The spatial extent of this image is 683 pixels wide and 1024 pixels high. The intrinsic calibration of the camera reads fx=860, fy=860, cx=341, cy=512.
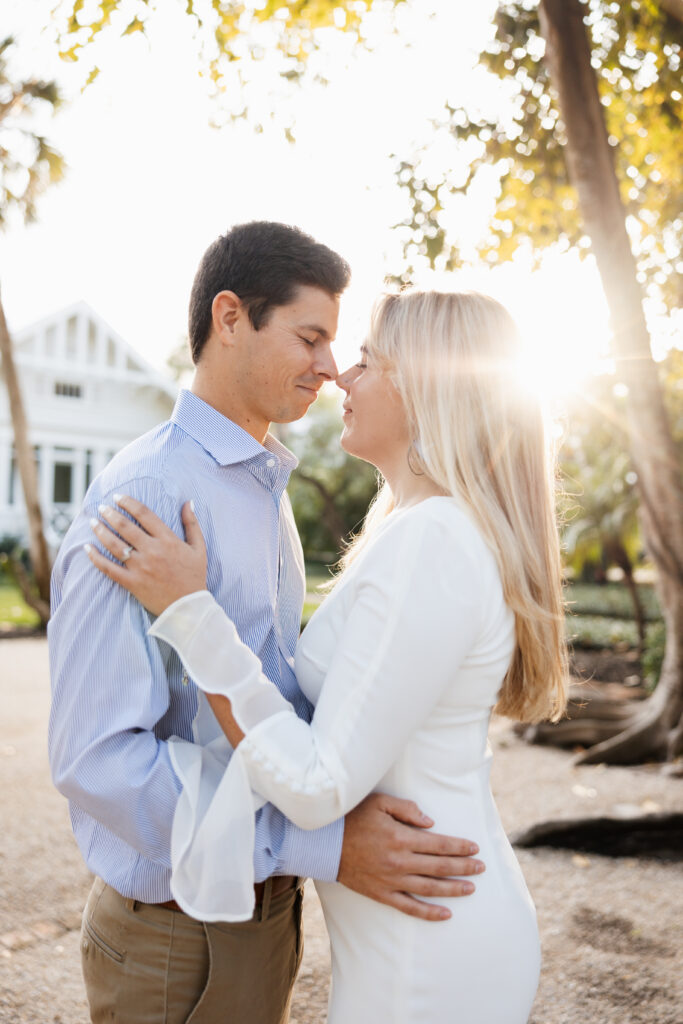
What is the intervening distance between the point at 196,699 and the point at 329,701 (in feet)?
1.21

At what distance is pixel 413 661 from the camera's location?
165 cm

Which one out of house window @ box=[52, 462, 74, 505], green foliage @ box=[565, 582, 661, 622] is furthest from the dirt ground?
house window @ box=[52, 462, 74, 505]

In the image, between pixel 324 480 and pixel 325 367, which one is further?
pixel 324 480

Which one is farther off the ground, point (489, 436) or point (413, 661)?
point (489, 436)

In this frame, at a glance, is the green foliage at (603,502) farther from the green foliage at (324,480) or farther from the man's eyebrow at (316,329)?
the man's eyebrow at (316,329)

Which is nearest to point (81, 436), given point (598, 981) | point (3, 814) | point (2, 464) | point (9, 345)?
point (2, 464)

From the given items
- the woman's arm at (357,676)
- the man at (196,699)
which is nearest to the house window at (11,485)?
the man at (196,699)

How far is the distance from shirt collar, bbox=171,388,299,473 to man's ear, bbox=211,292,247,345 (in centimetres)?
20

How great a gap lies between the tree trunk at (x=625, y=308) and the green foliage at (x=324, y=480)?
18381mm

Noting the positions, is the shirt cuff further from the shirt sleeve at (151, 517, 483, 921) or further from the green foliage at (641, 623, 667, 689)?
the green foliage at (641, 623, 667, 689)

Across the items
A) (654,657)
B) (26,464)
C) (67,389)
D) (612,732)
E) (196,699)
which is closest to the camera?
(196,699)

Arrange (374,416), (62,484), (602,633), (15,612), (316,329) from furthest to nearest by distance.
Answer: (62,484) < (15,612) < (602,633) < (316,329) < (374,416)

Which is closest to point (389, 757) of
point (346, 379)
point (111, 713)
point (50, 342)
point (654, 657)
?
point (111, 713)

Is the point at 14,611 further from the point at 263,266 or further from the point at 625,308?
the point at 263,266
